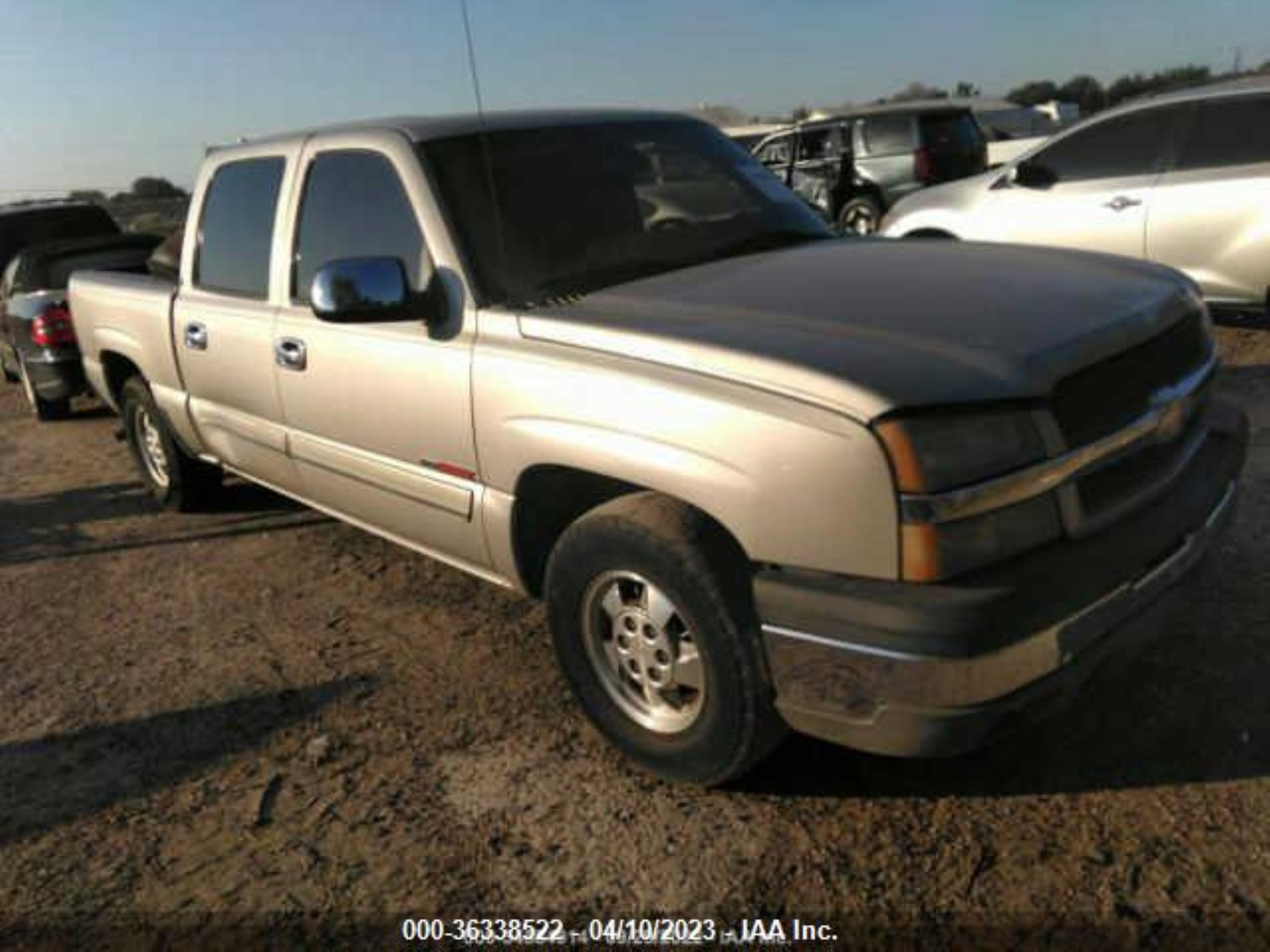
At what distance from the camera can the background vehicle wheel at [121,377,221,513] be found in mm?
5426

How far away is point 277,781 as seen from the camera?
10.1ft

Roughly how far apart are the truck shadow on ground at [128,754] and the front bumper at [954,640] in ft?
6.09

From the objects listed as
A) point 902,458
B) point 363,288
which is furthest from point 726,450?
point 363,288

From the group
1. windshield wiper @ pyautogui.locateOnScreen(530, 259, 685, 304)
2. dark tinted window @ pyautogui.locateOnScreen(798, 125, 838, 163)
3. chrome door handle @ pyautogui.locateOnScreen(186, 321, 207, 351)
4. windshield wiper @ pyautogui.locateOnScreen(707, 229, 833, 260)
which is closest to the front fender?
windshield wiper @ pyautogui.locateOnScreen(530, 259, 685, 304)

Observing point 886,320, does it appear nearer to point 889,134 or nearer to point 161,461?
point 161,461

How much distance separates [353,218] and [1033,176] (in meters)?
5.39

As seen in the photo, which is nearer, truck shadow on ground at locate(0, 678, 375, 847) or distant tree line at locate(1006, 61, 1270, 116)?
truck shadow on ground at locate(0, 678, 375, 847)

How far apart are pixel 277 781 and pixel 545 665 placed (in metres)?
0.94

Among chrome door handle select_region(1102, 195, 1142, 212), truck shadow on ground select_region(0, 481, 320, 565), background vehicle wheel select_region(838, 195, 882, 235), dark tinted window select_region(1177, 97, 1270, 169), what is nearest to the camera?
truck shadow on ground select_region(0, 481, 320, 565)

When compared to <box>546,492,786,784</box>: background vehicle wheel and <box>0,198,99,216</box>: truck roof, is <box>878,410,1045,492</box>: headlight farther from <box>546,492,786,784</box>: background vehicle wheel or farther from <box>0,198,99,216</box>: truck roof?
<box>0,198,99,216</box>: truck roof

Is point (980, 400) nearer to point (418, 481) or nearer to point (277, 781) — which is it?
point (418, 481)

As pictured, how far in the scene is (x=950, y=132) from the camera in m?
13.8

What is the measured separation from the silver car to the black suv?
6098mm

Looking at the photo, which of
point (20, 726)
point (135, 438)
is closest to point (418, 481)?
point (20, 726)
